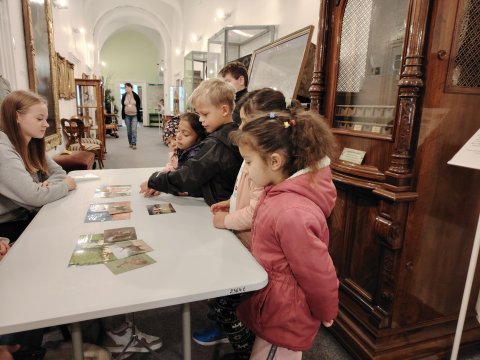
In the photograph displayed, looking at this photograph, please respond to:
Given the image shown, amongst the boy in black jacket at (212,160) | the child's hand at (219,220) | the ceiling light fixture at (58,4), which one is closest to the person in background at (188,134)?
the boy in black jacket at (212,160)

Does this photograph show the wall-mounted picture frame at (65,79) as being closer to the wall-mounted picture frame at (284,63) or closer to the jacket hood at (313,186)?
the wall-mounted picture frame at (284,63)

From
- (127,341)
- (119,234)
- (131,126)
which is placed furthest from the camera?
(131,126)

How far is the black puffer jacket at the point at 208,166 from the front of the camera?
1.48 m

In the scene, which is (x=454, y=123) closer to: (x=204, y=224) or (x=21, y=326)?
(x=204, y=224)

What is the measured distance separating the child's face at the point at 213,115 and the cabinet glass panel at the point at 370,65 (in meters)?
0.69

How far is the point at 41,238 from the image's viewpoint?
45.4 inches

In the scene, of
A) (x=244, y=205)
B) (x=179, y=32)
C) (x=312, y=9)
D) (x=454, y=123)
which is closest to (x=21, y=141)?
(x=244, y=205)

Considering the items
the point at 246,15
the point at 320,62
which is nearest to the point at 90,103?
the point at 246,15

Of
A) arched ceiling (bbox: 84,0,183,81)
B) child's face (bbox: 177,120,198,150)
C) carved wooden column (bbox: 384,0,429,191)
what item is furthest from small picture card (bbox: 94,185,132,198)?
arched ceiling (bbox: 84,0,183,81)

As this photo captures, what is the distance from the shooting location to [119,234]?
3.93 ft

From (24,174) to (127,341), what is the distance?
946 mm

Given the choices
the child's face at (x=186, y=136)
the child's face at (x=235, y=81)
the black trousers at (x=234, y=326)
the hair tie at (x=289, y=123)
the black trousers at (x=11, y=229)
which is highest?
the child's face at (x=235, y=81)

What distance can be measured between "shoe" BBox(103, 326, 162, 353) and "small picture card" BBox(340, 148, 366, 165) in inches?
52.8

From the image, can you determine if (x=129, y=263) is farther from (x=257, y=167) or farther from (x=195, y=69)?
(x=195, y=69)
